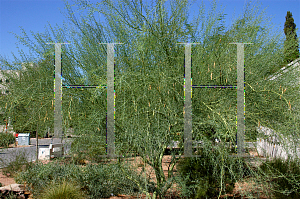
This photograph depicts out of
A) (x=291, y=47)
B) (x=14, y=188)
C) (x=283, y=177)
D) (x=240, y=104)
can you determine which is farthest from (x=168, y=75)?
(x=14, y=188)

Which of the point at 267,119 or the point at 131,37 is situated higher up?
the point at 131,37

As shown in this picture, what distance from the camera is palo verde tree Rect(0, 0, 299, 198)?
9.67 feet

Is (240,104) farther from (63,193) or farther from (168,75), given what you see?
(63,193)

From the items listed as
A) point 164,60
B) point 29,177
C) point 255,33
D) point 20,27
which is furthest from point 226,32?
point 29,177

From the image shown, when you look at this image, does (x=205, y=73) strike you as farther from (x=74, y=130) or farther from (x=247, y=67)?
(x=74, y=130)

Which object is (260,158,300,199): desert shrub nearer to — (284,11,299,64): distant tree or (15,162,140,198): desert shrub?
(284,11,299,64): distant tree

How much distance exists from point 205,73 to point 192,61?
25 centimetres

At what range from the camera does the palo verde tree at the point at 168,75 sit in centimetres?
295

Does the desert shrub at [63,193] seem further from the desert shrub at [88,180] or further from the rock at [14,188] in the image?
the rock at [14,188]

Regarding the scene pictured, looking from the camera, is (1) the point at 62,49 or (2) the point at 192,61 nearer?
(2) the point at 192,61

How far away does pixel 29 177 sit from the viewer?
5.91m

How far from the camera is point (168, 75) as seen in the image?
310cm

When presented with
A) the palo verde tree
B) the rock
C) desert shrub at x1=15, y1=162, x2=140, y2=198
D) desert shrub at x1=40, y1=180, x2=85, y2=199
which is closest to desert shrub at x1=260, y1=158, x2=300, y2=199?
the palo verde tree

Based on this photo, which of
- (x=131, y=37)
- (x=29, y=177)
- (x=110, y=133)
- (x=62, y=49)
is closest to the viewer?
(x=110, y=133)
